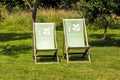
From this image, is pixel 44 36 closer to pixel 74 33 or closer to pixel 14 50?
pixel 74 33

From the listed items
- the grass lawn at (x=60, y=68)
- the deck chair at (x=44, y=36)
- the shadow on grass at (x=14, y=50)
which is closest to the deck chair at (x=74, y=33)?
the deck chair at (x=44, y=36)

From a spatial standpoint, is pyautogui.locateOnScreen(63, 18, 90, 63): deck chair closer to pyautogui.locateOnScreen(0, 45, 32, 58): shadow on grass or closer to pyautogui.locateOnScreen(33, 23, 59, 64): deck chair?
pyautogui.locateOnScreen(33, 23, 59, 64): deck chair

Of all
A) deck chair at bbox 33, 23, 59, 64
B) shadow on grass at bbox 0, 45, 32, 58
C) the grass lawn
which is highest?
deck chair at bbox 33, 23, 59, 64

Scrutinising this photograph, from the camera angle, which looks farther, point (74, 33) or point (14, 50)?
point (14, 50)

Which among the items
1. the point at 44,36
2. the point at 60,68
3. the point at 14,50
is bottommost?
the point at 14,50

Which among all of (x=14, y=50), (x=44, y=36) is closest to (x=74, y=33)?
(x=44, y=36)

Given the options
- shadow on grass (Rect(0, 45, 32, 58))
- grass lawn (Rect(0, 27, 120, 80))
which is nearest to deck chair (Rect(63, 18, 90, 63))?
grass lawn (Rect(0, 27, 120, 80))

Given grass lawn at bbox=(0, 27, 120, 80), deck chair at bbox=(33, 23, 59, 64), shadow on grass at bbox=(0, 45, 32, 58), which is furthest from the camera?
shadow on grass at bbox=(0, 45, 32, 58)

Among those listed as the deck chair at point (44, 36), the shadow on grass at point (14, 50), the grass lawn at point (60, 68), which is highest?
the deck chair at point (44, 36)

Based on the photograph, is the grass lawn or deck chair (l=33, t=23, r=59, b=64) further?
deck chair (l=33, t=23, r=59, b=64)

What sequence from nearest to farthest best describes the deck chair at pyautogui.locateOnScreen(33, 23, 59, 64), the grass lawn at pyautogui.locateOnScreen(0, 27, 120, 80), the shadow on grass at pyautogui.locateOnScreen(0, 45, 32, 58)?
1. the grass lawn at pyautogui.locateOnScreen(0, 27, 120, 80)
2. the deck chair at pyautogui.locateOnScreen(33, 23, 59, 64)
3. the shadow on grass at pyautogui.locateOnScreen(0, 45, 32, 58)

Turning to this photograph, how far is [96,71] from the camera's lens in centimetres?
1090

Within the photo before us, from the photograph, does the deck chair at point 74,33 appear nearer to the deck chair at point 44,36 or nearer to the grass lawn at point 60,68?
the deck chair at point 44,36

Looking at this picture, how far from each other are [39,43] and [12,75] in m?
2.96
